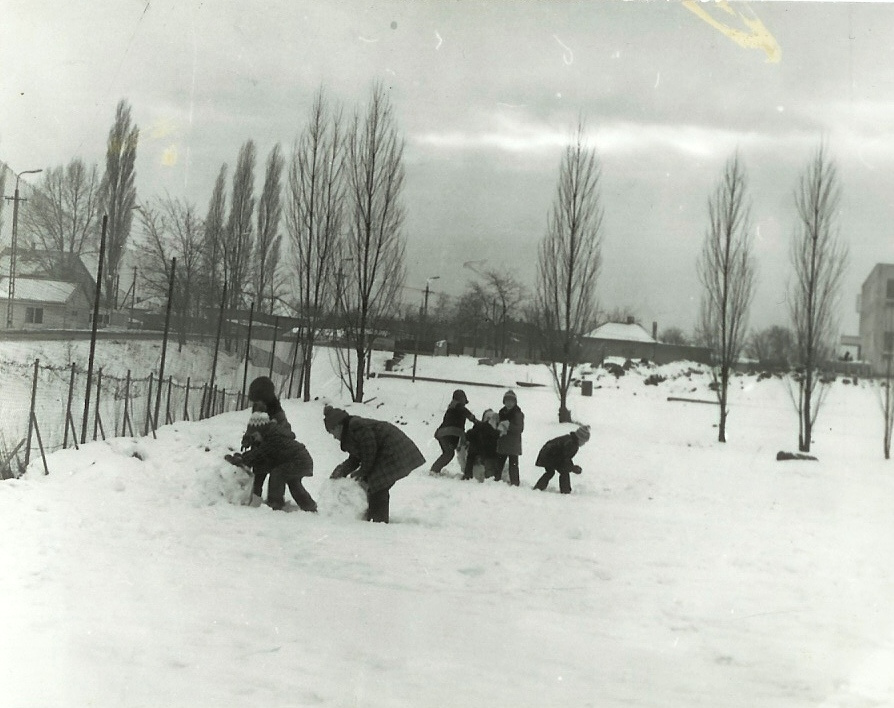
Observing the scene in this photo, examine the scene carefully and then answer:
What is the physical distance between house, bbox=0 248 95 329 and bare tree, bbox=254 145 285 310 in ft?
6.42

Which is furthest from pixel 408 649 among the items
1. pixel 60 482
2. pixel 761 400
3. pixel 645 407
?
pixel 761 400

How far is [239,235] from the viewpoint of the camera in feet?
30.5

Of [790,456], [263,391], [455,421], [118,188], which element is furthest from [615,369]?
[118,188]

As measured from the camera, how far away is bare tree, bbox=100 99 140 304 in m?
7.20

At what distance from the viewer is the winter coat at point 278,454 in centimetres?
630

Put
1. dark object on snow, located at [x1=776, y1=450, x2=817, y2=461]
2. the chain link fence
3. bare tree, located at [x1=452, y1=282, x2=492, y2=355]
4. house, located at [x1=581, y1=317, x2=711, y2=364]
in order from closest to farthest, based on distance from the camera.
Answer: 1. the chain link fence
2. bare tree, located at [x1=452, y1=282, x2=492, y2=355]
3. house, located at [x1=581, y1=317, x2=711, y2=364]
4. dark object on snow, located at [x1=776, y1=450, x2=817, y2=461]

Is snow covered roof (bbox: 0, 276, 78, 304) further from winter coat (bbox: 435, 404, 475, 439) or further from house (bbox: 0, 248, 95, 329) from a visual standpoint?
winter coat (bbox: 435, 404, 475, 439)

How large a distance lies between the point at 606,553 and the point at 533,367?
5.20 m

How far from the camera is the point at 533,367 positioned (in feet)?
34.3

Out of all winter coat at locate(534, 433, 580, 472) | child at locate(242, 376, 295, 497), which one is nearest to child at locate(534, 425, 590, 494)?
winter coat at locate(534, 433, 580, 472)

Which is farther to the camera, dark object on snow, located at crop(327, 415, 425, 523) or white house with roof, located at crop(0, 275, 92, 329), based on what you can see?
white house with roof, located at crop(0, 275, 92, 329)

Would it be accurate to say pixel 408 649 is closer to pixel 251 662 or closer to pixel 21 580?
pixel 251 662

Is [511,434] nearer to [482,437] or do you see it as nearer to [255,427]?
[482,437]

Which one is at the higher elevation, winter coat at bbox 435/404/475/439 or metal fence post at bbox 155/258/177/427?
metal fence post at bbox 155/258/177/427
